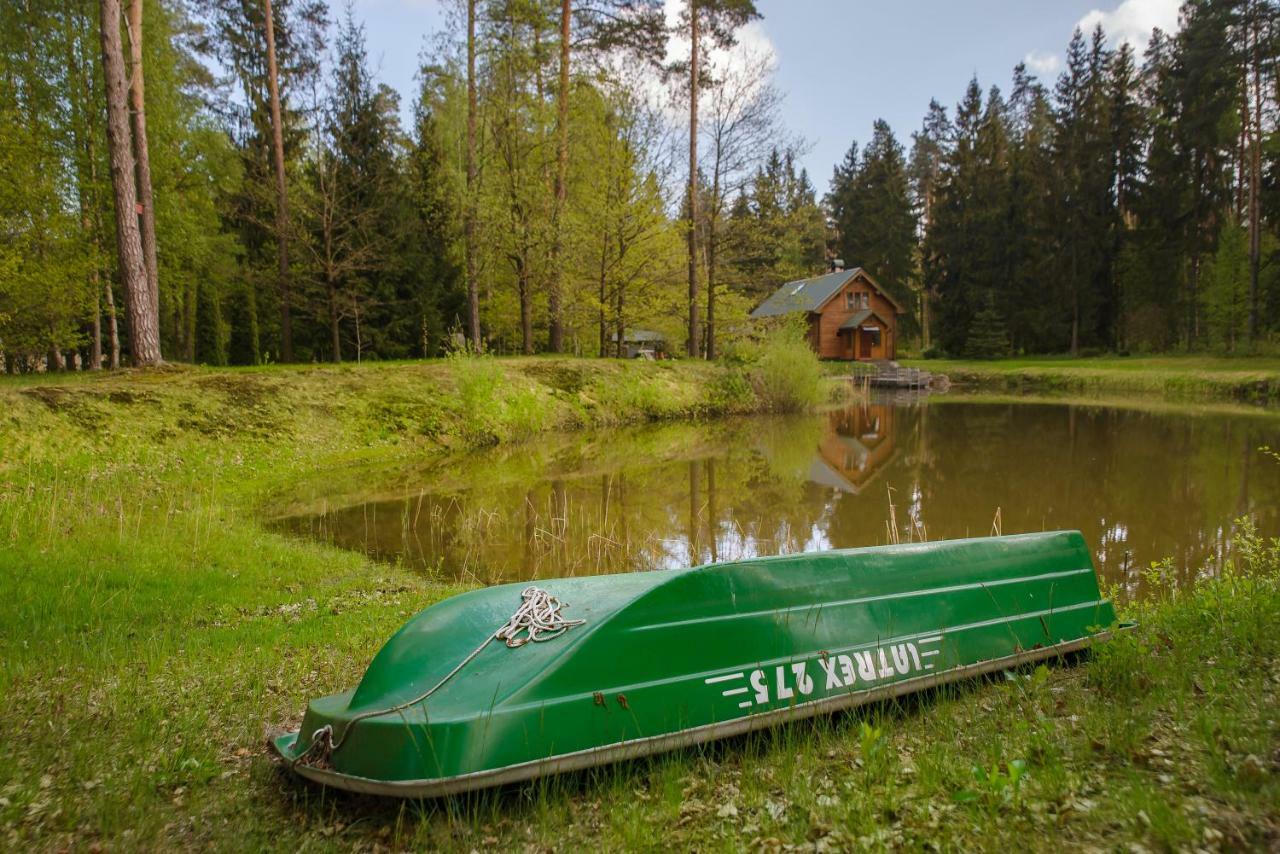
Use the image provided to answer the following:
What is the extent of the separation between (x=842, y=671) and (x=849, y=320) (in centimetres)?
4306

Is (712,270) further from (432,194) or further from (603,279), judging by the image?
(432,194)

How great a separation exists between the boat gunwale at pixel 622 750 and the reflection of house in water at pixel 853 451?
7.86m

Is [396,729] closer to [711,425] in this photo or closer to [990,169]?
[711,425]

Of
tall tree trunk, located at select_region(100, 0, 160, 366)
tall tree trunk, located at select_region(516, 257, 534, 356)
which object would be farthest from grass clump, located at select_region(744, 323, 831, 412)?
tall tree trunk, located at select_region(100, 0, 160, 366)

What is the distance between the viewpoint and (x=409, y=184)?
26.0 m

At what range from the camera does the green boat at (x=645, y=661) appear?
107 inches

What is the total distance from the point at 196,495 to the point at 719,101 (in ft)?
66.9

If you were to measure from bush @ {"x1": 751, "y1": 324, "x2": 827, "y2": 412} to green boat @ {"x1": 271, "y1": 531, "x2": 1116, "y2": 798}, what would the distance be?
19709 mm

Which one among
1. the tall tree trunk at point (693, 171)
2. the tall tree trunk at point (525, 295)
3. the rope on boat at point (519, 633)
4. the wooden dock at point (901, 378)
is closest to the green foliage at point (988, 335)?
the wooden dock at point (901, 378)

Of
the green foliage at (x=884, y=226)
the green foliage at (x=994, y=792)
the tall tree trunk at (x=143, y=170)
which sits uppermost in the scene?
the green foliage at (x=884, y=226)

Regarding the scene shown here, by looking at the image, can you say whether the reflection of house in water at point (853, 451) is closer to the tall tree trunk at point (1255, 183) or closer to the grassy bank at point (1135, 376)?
the grassy bank at point (1135, 376)

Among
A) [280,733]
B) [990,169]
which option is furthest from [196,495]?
[990,169]

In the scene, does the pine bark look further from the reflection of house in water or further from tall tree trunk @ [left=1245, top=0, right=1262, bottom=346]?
tall tree trunk @ [left=1245, top=0, right=1262, bottom=346]

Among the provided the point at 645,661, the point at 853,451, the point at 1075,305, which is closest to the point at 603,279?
the point at 853,451
